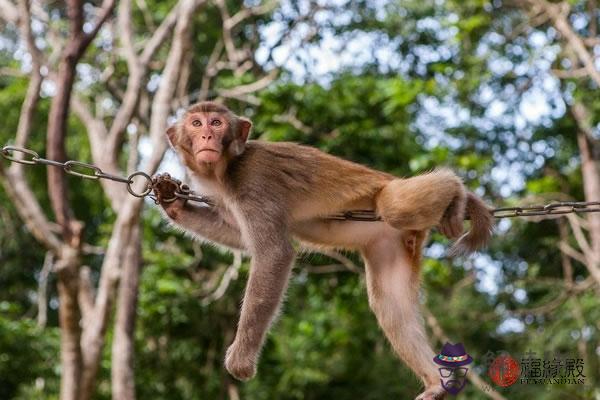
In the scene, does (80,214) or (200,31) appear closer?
(200,31)

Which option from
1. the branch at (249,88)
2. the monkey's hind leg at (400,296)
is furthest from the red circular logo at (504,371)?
the branch at (249,88)

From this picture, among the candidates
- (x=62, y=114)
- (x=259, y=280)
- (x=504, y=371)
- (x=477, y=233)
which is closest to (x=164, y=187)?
(x=259, y=280)

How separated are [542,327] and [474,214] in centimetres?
942

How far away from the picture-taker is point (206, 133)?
582 cm

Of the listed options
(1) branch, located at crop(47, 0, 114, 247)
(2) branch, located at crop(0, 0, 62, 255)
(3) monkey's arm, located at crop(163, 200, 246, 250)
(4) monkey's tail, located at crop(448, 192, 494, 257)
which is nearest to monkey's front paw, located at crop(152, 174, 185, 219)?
(3) monkey's arm, located at crop(163, 200, 246, 250)

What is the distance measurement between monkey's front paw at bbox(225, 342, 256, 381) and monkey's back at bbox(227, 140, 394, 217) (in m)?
1.14

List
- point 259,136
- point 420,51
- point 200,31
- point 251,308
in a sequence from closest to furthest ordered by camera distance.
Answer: point 251,308 → point 259,136 → point 200,31 → point 420,51

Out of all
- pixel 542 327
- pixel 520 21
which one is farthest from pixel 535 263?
pixel 520 21

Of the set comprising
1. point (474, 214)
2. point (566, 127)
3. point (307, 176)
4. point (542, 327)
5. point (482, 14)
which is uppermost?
point (482, 14)

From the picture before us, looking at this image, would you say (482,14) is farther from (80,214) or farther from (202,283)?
(80,214)

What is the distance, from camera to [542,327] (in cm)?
1463

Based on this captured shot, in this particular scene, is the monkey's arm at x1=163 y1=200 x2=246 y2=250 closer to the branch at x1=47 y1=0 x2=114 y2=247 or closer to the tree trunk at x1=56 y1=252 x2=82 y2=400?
the tree trunk at x1=56 y1=252 x2=82 y2=400

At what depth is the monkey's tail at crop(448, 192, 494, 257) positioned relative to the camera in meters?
5.94

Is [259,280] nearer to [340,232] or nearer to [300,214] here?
[300,214]
